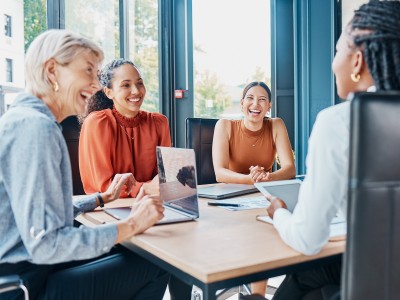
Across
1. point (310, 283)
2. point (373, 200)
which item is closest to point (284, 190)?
point (310, 283)

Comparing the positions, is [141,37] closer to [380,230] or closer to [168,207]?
[168,207]

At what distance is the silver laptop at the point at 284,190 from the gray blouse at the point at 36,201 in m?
0.58

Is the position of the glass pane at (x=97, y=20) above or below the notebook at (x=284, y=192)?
above

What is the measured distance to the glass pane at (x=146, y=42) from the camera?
4.28m

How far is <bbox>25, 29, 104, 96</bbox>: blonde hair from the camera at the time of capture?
1.21m

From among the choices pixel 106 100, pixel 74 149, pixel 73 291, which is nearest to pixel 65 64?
pixel 73 291

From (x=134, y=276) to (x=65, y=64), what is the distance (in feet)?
2.35

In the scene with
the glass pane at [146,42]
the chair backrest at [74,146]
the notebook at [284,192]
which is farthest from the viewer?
the glass pane at [146,42]

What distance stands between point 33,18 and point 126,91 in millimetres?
1797

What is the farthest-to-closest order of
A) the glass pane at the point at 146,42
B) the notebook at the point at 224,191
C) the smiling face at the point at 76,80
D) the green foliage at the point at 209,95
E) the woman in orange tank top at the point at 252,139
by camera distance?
the green foliage at the point at 209,95 → the glass pane at the point at 146,42 → the woman in orange tank top at the point at 252,139 → the notebook at the point at 224,191 → the smiling face at the point at 76,80

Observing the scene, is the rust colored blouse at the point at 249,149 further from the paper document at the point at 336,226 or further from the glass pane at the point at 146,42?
the glass pane at the point at 146,42

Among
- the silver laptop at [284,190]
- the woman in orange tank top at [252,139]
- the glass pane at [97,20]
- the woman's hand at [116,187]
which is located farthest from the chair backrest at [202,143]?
the glass pane at [97,20]

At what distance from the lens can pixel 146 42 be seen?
14.4ft

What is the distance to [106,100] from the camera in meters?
2.38
